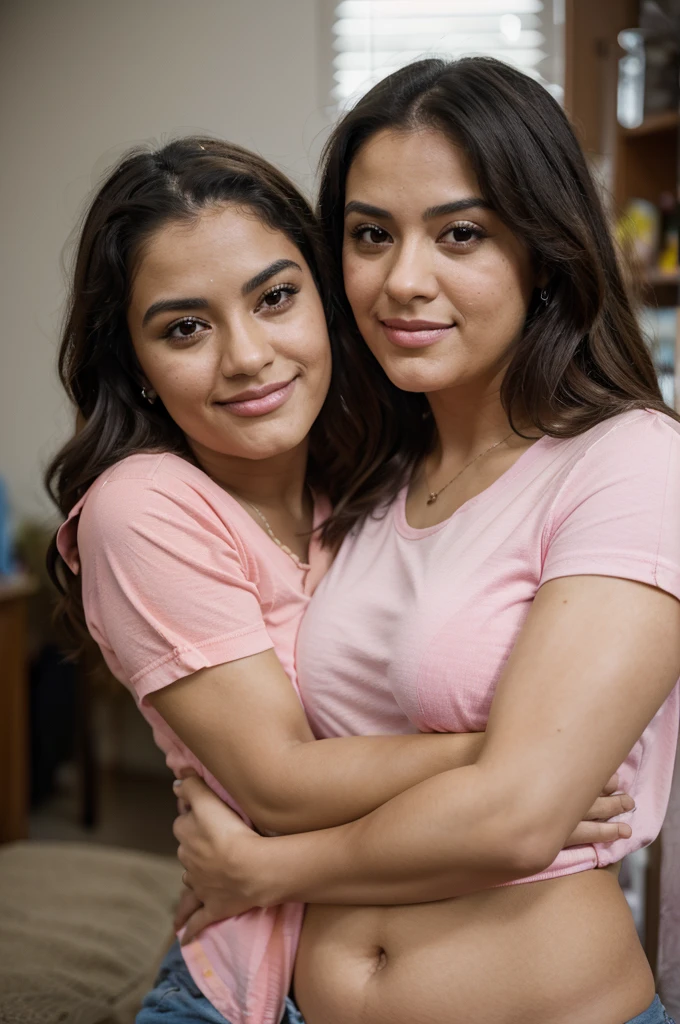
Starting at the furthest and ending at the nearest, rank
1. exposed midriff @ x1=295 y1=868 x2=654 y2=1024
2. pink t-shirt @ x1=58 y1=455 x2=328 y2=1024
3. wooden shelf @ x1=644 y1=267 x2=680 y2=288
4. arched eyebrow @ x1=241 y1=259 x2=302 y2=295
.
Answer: wooden shelf @ x1=644 y1=267 x2=680 y2=288
arched eyebrow @ x1=241 y1=259 x2=302 y2=295
pink t-shirt @ x1=58 y1=455 x2=328 y2=1024
exposed midriff @ x1=295 y1=868 x2=654 y2=1024

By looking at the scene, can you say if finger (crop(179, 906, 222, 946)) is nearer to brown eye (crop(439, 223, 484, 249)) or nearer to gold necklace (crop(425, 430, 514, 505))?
gold necklace (crop(425, 430, 514, 505))

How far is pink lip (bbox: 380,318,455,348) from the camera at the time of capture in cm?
124

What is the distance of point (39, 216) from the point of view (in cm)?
406

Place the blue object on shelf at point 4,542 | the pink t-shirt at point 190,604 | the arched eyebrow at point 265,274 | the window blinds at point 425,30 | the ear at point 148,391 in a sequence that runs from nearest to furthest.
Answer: the pink t-shirt at point 190,604 → the arched eyebrow at point 265,274 → the ear at point 148,391 → the blue object on shelf at point 4,542 → the window blinds at point 425,30

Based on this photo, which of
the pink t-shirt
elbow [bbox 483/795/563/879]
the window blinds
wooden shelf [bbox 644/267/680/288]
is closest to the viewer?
elbow [bbox 483/795/563/879]

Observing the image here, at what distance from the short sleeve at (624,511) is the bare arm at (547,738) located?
21 millimetres

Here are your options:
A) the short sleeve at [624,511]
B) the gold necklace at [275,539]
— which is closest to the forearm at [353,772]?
the short sleeve at [624,511]

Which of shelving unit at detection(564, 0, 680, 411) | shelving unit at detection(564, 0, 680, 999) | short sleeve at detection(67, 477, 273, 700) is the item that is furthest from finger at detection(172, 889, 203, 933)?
shelving unit at detection(564, 0, 680, 411)

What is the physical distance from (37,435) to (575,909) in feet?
11.5

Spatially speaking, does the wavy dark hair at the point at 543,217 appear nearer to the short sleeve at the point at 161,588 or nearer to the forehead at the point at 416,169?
the forehead at the point at 416,169

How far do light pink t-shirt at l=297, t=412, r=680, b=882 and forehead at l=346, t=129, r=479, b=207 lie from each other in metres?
0.33

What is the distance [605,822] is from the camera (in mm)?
1157

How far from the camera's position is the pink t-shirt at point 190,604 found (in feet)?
3.88

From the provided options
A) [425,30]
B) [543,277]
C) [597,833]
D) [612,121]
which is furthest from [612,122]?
[597,833]
